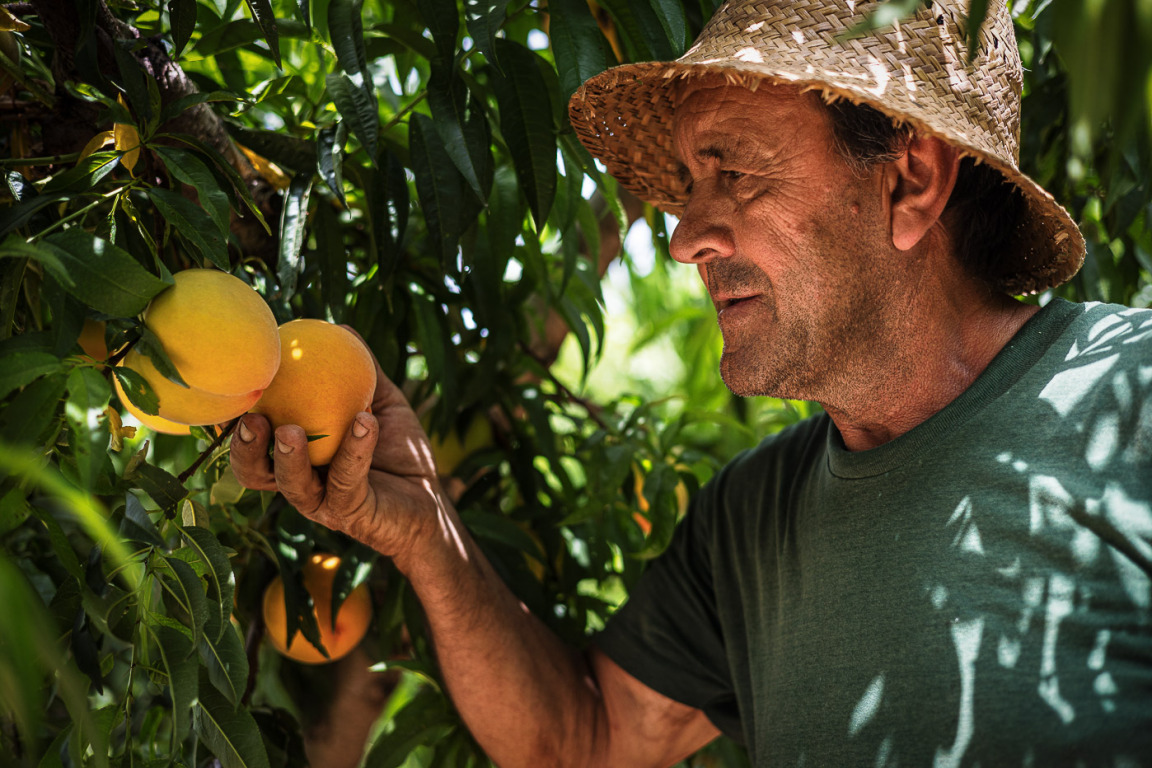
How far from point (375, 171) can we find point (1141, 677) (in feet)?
3.41

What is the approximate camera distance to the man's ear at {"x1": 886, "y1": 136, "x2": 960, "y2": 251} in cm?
129

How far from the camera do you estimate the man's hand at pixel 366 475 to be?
1019mm

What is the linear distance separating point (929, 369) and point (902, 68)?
40 centimetres

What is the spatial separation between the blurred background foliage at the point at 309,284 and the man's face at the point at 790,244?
163mm

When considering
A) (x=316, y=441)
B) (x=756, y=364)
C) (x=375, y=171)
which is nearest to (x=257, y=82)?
(x=375, y=171)

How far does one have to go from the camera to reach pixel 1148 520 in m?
1.04

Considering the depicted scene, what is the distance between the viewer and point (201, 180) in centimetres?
86

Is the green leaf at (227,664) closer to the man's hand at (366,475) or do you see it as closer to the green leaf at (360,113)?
the man's hand at (366,475)

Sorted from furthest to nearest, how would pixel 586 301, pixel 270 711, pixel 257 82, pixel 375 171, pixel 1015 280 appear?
1. pixel 586 301
2. pixel 257 82
3. pixel 1015 280
4. pixel 270 711
5. pixel 375 171

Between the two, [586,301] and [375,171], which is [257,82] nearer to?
[375,171]

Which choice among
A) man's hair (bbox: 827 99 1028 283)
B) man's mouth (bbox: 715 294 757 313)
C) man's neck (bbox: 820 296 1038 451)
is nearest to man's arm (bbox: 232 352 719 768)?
man's mouth (bbox: 715 294 757 313)

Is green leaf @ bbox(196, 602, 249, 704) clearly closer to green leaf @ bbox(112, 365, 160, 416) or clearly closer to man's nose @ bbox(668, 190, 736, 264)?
green leaf @ bbox(112, 365, 160, 416)

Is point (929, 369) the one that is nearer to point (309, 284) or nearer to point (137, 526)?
point (309, 284)

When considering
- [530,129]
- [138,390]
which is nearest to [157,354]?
[138,390]
